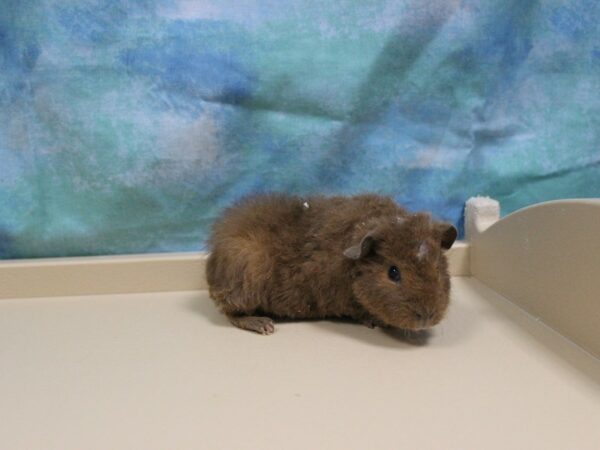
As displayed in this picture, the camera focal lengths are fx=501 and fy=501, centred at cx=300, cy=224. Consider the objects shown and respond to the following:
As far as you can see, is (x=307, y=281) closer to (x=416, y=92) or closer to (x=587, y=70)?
(x=416, y=92)

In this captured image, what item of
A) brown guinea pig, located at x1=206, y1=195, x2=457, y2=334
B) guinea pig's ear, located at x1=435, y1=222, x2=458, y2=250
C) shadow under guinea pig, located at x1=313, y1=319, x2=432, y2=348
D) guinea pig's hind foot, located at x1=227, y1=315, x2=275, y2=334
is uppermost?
guinea pig's ear, located at x1=435, y1=222, x2=458, y2=250

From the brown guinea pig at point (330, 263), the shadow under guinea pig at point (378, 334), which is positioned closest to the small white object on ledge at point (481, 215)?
the brown guinea pig at point (330, 263)

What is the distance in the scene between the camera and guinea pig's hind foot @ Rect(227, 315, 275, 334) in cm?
164

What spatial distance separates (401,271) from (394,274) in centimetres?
3

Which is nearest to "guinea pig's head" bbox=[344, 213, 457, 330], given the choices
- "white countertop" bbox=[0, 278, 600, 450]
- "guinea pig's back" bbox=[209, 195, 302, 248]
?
"white countertop" bbox=[0, 278, 600, 450]

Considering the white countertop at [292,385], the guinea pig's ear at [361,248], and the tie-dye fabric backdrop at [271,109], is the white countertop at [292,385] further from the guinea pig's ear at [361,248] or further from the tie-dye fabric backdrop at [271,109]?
the tie-dye fabric backdrop at [271,109]

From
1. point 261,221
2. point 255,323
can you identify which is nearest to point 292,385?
point 255,323

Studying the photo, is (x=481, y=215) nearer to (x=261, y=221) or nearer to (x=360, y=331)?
(x=360, y=331)

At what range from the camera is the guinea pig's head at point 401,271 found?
1477 mm

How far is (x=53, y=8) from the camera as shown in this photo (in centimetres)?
196

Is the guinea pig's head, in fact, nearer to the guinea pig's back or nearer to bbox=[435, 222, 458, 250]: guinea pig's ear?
bbox=[435, 222, 458, 250]: guinea pig's ear

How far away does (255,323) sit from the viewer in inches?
65.2

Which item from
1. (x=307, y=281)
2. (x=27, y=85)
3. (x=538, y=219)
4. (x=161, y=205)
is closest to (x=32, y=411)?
(x=307, y=281)

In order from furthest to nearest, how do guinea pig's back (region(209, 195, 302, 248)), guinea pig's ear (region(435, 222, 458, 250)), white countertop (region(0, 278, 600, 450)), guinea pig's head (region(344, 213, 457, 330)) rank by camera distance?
guinea pig's back (region(209, 195, 302, 248)), guinea pig's ear (region(435, 222, 458, 250)), guinea pig's head (region(344, 213, 457, 330)), white countertop (region(0, 278, 600, 450))
